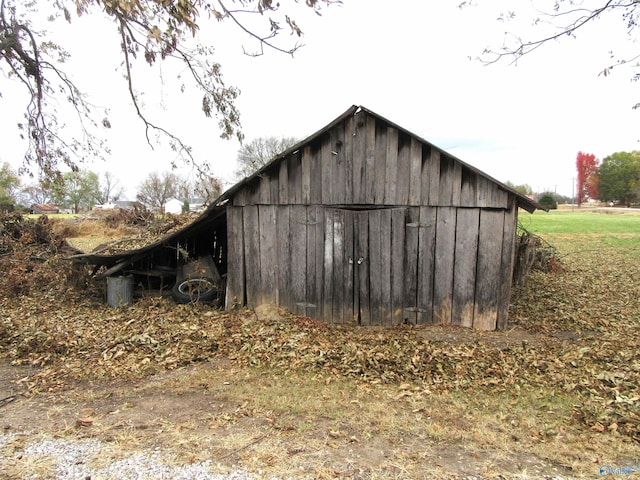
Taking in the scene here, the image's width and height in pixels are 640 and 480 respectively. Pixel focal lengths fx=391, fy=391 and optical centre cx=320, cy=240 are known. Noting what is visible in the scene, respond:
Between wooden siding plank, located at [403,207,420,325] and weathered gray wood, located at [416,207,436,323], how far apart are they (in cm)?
5

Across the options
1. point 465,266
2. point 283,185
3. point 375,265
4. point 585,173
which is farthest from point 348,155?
point 585,173

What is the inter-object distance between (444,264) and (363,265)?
1.43 m

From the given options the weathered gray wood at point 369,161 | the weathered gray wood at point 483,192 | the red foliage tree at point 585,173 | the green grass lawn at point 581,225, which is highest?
the red foliage tree at point 585,173

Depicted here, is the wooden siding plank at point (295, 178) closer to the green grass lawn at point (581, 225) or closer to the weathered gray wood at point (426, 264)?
the weathered gray wood at point (426, 264)

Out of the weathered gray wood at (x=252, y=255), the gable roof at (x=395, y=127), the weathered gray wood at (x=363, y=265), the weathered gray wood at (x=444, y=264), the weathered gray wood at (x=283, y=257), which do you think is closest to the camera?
the gable roof at (x=395, y=127)

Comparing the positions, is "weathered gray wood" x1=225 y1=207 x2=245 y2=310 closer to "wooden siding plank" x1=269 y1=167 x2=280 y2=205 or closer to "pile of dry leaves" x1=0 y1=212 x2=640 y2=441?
"pile of dry leaves" x1=0 y1=212 x2=640 y2=441

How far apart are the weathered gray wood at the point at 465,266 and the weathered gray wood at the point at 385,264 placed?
114cm

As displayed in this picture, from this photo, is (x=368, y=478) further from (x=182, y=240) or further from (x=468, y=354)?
(x=182, y=240)

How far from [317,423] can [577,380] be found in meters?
3.50

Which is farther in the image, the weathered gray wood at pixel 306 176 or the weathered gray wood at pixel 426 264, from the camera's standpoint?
the weathered gray wood at pixel 306 176

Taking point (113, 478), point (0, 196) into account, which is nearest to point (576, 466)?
point (113, 478)

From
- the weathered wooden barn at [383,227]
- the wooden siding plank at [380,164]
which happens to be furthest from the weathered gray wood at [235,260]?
the wooden siding plank at [380,164]

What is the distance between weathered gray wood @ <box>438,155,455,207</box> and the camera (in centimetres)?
671

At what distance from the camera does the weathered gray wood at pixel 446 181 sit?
22.0 ft
